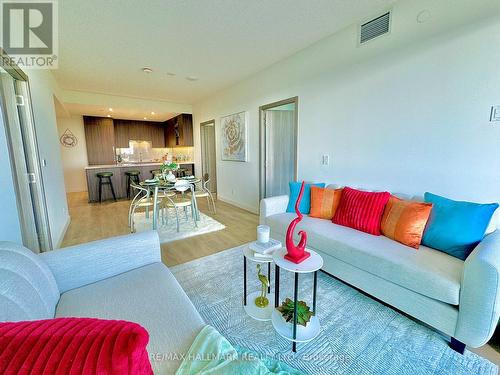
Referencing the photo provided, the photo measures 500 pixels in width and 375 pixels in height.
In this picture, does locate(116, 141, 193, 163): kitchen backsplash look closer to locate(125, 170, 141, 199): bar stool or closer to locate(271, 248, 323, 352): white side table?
locate(125, 170, 141, 199): bar stool

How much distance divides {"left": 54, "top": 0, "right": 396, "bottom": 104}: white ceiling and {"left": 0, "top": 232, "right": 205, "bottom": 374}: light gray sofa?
2.27m

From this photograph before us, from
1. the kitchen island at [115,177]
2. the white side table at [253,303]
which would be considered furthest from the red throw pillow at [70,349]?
the kitchen island at [115,177]

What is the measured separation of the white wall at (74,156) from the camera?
6715mm

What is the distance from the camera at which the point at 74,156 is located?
691 centimetres

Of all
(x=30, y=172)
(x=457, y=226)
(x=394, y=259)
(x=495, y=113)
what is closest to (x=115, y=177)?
(x=30, y=172)

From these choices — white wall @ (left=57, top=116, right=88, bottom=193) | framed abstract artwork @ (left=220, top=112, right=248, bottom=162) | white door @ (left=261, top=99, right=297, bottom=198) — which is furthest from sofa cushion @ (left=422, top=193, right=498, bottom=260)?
white wall @ (left=57, top=116, right=88, bottom=193)

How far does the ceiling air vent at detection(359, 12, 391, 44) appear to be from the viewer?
222cm

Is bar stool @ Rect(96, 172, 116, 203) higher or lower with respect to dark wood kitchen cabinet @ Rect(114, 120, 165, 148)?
lower

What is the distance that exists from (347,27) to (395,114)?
1.20 metres

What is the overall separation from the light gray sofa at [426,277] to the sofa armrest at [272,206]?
27.4 inches

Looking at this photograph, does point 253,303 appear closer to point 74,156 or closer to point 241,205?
point 241,205

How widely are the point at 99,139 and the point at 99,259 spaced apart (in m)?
7.05

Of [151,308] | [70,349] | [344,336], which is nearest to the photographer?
[70,349]

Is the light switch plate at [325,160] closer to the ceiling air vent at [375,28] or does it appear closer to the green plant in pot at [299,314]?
the ceiling air vent at [375,28]
